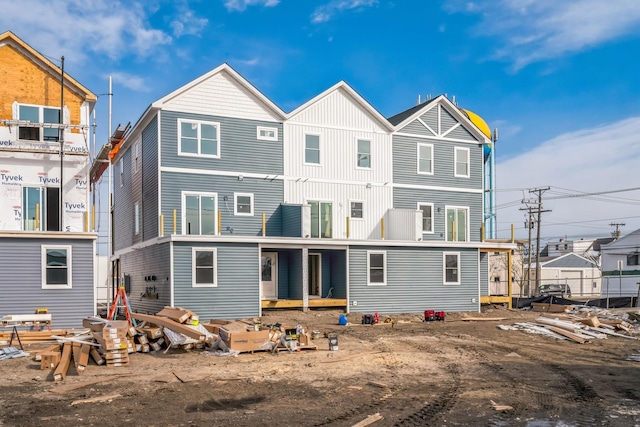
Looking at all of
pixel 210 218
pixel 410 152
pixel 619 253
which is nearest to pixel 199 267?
pixel 210 218

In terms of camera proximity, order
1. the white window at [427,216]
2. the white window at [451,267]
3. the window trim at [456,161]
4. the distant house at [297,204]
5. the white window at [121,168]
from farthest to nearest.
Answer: the white window at [121,168], the window trim at [456,161], the white window at [427,216], the white window at [451,267], the distant house at [297,204]

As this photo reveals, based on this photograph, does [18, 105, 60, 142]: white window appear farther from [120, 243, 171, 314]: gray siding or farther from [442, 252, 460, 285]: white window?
[442, 252, 460, 285]: white window

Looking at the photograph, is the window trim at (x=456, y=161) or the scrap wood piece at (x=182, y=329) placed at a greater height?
the window trim at (x=456, y=161)

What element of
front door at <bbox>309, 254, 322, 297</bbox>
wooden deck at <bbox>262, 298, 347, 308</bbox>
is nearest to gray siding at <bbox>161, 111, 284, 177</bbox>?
front door at <bbox>309, 254, 322, 297</bbox>

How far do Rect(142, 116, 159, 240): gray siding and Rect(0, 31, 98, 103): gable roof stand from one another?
295 centimetres

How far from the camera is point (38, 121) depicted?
24.4 meters

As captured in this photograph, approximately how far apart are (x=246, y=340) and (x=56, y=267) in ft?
31.6

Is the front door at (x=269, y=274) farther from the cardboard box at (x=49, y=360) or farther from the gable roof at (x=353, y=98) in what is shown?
the cardboard box at (x=49, y=360)

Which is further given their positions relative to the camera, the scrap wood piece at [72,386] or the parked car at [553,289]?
the parked car at [553,289]

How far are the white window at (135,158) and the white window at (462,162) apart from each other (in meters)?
15.8

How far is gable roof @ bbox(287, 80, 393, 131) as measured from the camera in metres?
29.5

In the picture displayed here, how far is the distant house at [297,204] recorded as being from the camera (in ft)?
86.3

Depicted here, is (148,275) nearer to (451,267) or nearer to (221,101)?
(221,101)

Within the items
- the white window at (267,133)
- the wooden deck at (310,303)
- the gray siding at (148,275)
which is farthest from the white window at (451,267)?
the gray siding at (148,275)
